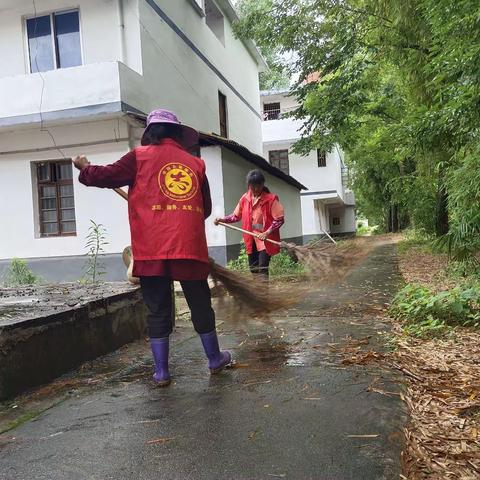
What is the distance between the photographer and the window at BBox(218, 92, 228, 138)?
1575 centimetres

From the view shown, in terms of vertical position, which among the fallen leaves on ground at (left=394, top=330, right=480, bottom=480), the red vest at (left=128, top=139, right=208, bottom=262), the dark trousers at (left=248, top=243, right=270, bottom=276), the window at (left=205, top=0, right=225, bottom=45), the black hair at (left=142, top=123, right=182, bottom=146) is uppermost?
the window at (left=205, top=0, right=225, bottom=45)

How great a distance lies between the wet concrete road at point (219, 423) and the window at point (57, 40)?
8.80 metres

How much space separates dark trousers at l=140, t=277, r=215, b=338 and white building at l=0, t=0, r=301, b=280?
7.02m

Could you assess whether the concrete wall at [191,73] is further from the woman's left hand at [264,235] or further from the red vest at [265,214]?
the woman's left hand at [264,235]

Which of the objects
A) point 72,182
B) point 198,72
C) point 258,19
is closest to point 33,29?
point 72,182

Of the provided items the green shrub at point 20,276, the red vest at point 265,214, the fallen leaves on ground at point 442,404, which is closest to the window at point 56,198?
the green shrub at point 20,276

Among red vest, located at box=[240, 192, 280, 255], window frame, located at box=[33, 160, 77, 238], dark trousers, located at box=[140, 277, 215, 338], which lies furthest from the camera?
window frame, located at box=[33, 160, 77, 238]

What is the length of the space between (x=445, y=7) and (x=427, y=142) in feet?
7.05

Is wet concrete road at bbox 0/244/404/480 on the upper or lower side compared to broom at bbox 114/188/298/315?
lower

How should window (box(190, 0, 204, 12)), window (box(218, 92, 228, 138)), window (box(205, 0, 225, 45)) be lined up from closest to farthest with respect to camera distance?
window (box(190, 0, 204, 12))
window (box(205, 0, 225, 45))
window (box(218, 92, 228, 138))

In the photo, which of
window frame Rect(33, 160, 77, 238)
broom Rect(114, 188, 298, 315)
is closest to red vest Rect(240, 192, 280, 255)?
broom Rect(114, 188, 298, 315)

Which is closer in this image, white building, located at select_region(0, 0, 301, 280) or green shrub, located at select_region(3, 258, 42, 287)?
green shrub, located at select_region(3, 258, 42, 287)

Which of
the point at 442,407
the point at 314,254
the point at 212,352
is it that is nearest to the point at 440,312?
the point at 314,254

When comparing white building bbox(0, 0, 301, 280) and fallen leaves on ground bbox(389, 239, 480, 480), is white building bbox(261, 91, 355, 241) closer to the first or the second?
white building bbox(0, 0, 301, 280)
